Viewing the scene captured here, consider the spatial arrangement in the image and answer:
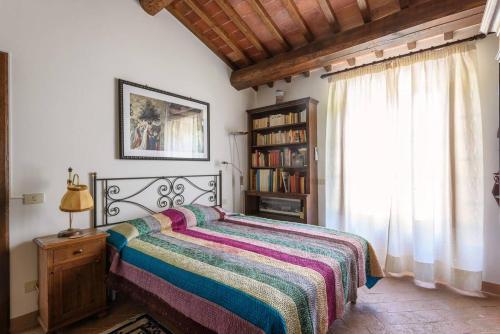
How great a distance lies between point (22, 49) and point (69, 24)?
489 mm

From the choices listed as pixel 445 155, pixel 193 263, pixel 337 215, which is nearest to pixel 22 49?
pixel 193 263

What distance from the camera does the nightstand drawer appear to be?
1.87m

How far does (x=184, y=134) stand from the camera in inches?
125

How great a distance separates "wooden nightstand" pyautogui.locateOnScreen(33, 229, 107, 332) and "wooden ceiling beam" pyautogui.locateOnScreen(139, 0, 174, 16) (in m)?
2.51

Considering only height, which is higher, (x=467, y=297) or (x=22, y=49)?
(x=22, y=49)

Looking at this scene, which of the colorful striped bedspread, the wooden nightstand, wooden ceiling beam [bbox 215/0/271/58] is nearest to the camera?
the colorful striped bedspread

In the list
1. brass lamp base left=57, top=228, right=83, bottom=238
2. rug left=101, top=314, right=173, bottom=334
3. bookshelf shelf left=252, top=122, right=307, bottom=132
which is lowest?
rug left=101, top=314, right=173, bottom=334

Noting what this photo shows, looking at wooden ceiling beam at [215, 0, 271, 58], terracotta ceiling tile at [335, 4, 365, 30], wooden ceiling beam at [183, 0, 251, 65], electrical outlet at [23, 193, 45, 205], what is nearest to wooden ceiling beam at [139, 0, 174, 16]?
wooden ceiling beam at [183, 0, 251, 65]

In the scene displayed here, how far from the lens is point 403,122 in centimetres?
282

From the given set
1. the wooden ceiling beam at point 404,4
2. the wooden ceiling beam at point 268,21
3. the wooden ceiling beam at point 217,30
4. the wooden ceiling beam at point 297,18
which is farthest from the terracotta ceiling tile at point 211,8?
the wooden ceiling beam at point 404,4

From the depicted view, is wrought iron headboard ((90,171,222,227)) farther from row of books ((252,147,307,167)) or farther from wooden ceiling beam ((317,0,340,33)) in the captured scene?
wooden ceiling beam ((317,0,340,33))

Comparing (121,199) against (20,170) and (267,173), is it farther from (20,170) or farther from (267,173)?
(267,173)

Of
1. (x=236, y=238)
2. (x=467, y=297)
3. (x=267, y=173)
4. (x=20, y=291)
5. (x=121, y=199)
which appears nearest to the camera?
(x=20, y=291)

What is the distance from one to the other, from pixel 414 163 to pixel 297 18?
7.04 feet
